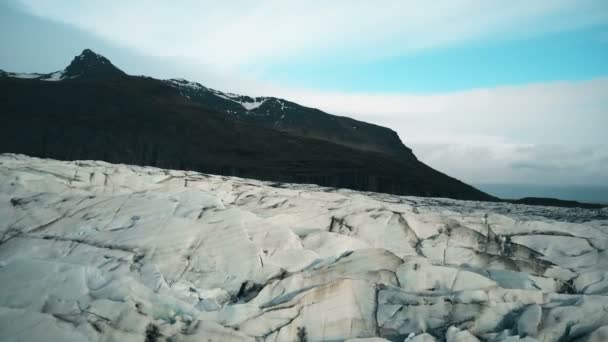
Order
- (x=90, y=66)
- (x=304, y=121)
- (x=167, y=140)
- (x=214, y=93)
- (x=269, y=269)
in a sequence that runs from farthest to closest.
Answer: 1. (x=214, y=93)
2. (x=304, y=121)
3. (x=90, y=66)
4. (x=167, y=140)
5. (x=269, y=269)

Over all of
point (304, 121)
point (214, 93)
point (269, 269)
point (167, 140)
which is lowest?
point (269, 269)

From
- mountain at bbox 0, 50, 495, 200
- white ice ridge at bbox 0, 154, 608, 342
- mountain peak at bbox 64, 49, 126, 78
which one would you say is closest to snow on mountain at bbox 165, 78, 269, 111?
mountain peak at bbox 64, 49, 126, 78

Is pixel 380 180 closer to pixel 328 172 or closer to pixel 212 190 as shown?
pixel 328 172

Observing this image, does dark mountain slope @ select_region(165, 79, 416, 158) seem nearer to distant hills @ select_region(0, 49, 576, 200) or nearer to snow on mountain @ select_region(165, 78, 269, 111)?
snow on mountain @ select_region(165, 78, 269, 111)

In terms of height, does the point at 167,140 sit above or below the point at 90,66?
below

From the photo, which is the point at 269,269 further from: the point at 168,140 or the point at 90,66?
the point at 90,66

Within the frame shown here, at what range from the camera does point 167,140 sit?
181ft

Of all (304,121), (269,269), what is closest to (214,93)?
(304,121)

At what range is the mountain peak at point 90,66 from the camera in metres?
101

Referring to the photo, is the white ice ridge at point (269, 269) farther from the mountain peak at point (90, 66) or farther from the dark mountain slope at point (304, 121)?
the mountain peak at point (90, 66)

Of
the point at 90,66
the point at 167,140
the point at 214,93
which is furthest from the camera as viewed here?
the point at 214,93

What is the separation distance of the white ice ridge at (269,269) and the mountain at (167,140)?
121ft

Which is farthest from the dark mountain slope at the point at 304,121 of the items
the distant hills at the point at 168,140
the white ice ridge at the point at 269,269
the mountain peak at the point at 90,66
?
the white ice ridge at the point at 269,269

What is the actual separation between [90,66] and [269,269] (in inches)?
4438
